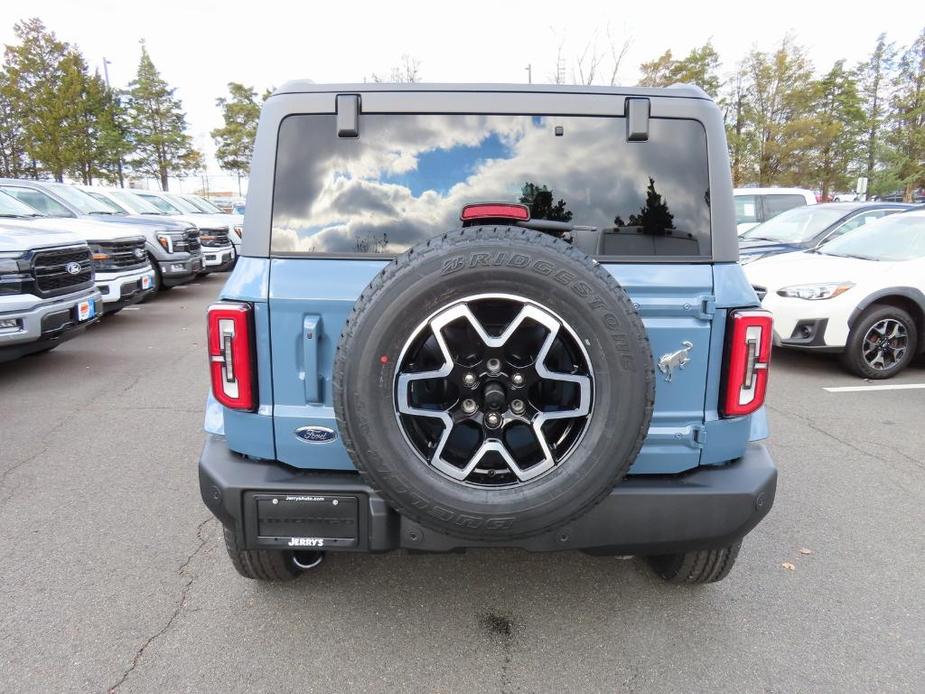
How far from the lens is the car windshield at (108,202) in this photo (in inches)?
461

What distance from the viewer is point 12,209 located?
7797mm

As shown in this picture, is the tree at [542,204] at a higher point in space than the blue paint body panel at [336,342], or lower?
higher

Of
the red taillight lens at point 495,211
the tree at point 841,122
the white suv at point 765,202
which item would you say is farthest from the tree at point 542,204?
the tree at point 841,122

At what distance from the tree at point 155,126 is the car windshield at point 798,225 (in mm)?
30769

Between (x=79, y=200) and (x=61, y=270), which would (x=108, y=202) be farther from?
(x=61, y=270)

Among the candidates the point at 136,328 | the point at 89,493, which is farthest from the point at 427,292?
the point at 136,328

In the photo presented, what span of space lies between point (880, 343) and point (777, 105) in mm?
28981

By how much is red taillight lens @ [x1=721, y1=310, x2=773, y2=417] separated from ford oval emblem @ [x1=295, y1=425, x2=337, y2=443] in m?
1.46

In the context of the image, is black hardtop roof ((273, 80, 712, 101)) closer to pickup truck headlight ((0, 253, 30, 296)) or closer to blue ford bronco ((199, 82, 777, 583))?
blue ford bronco ((199, 82, 777, 583))

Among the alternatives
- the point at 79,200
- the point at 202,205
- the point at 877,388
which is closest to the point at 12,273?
the point at 79,200

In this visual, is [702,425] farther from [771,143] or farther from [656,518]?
[771,143]

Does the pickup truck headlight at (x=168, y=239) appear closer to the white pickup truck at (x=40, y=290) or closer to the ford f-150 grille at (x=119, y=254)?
the ford f-150 grille at (x=119, y=254)

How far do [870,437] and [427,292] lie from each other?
174 inches

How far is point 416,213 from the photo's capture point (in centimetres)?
213
